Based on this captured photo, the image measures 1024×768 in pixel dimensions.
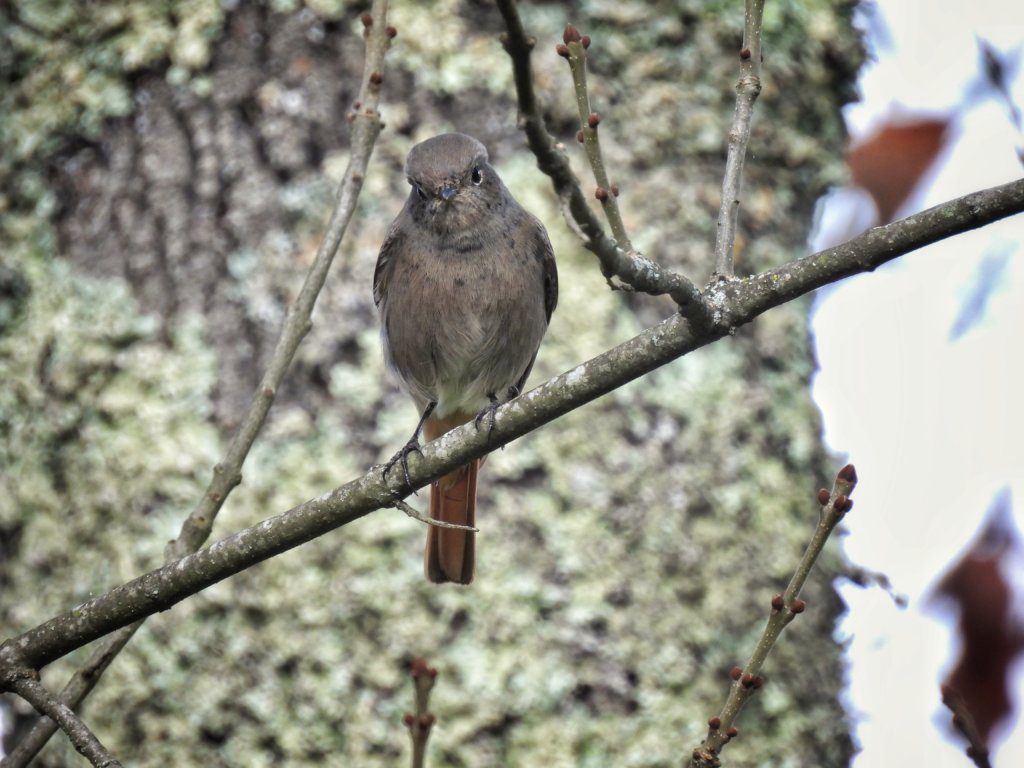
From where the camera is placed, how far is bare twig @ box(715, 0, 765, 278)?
7.88 ft

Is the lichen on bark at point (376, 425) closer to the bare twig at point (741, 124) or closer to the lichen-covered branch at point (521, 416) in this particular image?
the lichen-covered branch at point (521, 416)

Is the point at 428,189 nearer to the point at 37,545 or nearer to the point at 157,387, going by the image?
the point at 157,387

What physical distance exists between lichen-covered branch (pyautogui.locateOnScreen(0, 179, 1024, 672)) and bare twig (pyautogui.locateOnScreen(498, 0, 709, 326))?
0.27 feet

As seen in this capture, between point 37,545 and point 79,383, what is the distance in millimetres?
524

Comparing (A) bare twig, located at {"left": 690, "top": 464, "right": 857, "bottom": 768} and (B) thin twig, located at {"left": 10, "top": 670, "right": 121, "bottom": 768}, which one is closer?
(A) bare twig, located at {"left": 690, "top": 464, "right": 857, "bottom": 768}

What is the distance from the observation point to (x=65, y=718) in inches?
83.2

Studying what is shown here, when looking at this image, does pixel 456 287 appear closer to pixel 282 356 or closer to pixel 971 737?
pixel 282 356

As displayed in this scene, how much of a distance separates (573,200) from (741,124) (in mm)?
704

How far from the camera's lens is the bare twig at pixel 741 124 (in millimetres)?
2400

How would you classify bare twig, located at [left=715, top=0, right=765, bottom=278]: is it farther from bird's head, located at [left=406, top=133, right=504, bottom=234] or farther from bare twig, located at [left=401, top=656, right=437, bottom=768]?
bird's head, located at [left=406, top=133, right=504, bottom=234]

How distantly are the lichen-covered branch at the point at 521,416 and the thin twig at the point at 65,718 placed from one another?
0.19ft

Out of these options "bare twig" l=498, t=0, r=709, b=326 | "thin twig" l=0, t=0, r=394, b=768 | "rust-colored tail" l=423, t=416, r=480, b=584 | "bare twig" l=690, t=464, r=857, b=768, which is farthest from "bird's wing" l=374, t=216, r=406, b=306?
"bare twig" l=690, t=464, r=857, b=768

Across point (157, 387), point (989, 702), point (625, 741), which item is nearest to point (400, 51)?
Answer: point (157, 387)

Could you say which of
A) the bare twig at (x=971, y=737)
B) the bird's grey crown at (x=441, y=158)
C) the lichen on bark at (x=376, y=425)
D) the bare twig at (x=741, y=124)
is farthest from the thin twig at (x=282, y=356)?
the bare twig at (x=971, y=737)
